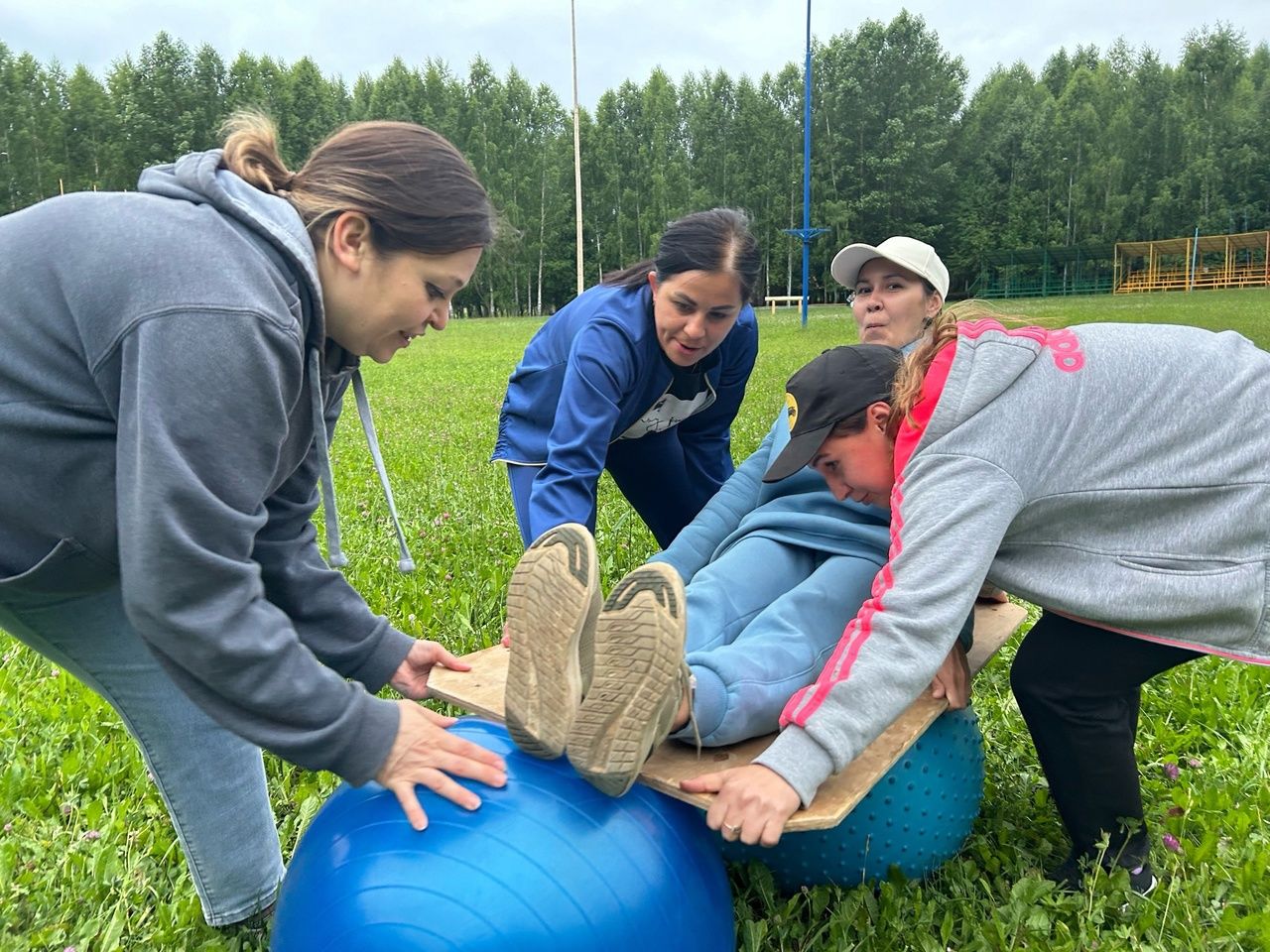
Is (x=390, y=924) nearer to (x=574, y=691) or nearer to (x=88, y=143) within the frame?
(x=574, y=691)

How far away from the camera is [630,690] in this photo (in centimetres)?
211

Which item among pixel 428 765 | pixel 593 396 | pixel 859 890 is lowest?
pixel 859 890

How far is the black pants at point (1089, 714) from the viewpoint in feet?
8.14

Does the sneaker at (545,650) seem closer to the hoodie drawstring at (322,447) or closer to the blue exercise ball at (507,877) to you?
the blue exercise ball at (507,877)

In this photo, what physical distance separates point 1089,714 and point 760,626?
0.88 m

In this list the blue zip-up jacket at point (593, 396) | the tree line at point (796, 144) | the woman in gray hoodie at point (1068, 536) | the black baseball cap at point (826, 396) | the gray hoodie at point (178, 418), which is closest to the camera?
the gray hoodie at point (178, 418)

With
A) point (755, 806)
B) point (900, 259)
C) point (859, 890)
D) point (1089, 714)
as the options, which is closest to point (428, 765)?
point (755, 806)

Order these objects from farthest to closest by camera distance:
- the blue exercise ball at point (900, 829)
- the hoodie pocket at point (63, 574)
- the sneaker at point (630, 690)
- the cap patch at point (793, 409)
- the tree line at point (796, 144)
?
the tree line at point (796, 144)
the cap patch at point (793, 409)
the blue exercise ball at point (900, 829)
the sneaker at point (630, 690)
the hoodie pocket at point (63, 574)

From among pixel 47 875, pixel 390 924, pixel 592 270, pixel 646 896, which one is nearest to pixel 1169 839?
pixel 646 896

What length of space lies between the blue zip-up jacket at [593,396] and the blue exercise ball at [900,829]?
142 cm

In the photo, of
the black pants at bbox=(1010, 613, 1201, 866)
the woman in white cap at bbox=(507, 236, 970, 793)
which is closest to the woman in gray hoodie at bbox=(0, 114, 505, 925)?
the woman in white cap at bbox=(507, 236, 970, 793)

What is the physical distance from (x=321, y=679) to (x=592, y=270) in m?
55.3

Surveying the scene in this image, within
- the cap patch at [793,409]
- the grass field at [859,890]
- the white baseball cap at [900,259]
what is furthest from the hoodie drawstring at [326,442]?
the white baseball cap at [900,259]

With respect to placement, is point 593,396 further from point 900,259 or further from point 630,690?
point 630,690
